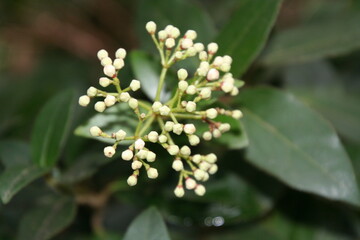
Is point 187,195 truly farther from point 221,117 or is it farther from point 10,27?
point 10,27

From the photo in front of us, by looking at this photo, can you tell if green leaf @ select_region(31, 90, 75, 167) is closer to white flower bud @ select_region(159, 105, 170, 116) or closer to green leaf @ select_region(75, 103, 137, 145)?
green leaf @ select_region(75, 103, 137, 145)

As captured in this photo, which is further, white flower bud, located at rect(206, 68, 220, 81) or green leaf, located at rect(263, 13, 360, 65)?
green leaf, located at rect(263, 13, 360, 65)

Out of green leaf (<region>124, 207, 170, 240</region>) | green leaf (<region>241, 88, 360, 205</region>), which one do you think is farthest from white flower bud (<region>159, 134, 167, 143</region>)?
green leaf (<region>241, 88, 360, 205</region>)

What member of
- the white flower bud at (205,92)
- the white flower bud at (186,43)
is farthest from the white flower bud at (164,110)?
the white flower bud at (186,43)

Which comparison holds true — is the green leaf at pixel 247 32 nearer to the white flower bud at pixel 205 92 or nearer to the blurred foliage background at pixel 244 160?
the blurred foliage background at pixel 244 160

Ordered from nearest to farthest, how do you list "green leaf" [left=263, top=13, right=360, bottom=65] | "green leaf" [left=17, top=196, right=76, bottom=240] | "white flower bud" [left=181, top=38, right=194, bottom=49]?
1. "white flower bud" [left=181, top=38, right=194, bottom=49]
2. "green leaf" [left=17, top=196, right=76, bottom=240]
3. "green leaf" [left=263, top=13, right=360, bottom=65]

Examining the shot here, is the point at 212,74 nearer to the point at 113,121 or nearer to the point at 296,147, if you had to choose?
the point at 113,121

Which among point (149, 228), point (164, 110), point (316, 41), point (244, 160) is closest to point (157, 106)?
point (164, 110)
